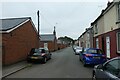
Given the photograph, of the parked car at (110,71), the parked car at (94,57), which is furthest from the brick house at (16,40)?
the parked car at (110,71)

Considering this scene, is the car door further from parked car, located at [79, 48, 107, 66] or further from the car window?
parked car, located at [79, 48, 107, 66]

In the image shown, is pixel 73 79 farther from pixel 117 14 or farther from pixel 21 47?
pixel 21 47

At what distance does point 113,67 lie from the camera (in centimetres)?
629

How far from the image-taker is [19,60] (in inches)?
770

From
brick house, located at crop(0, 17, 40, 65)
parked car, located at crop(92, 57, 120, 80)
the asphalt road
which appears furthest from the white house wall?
parked car, located at crop(92, 57, 120, 80)

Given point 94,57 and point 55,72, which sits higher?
point 94,57

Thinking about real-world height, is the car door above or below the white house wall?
below

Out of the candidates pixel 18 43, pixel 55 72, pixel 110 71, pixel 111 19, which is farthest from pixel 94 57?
pixel 110 71

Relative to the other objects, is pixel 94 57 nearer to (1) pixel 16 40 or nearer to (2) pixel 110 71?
(1) pixel 16 40

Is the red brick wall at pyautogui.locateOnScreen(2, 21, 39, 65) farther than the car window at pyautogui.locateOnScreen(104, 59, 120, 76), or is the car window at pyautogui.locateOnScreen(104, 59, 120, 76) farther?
the red brick wall at pyautogui.locateOnScreen(2, 21, 39, 65)

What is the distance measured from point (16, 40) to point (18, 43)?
716 mm

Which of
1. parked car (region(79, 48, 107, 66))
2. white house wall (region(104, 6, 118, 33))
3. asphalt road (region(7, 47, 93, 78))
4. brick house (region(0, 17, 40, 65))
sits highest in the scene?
white house wall (region(104, 6, 118, 33))

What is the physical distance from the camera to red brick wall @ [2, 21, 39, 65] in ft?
54.0

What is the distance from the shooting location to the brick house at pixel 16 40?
16453 mm
